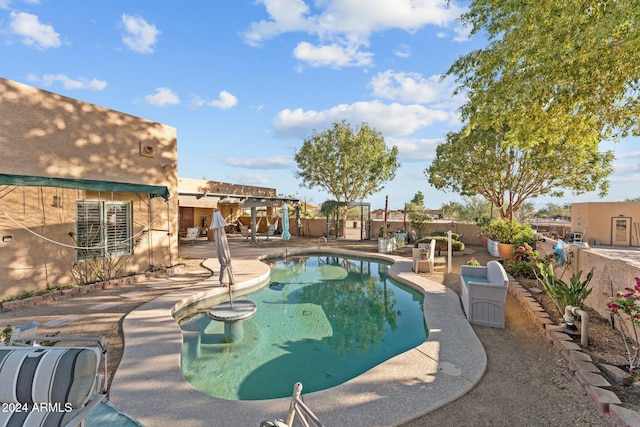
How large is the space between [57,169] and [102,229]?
1980 mm

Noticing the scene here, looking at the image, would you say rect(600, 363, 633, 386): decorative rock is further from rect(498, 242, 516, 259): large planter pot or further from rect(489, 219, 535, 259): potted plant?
rect(498, 242, 516, 259): large planter pot

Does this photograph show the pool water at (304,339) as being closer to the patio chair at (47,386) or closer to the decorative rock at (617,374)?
the patio chair at (47,386)

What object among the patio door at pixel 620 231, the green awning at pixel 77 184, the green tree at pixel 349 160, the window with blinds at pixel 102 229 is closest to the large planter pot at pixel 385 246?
the green tree at pixel 349 160

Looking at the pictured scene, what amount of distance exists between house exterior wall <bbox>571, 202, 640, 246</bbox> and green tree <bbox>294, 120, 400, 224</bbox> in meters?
12.1

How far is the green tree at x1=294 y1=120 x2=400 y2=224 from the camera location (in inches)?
843

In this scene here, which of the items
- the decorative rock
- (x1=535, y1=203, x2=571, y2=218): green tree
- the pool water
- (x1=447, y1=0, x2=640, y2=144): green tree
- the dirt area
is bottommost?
the pool water

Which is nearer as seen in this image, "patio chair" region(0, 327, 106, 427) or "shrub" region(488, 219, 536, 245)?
"patio chair" region(0, 327, 106, 427)

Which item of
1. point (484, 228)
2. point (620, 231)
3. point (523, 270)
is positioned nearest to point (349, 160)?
point (484, 228)

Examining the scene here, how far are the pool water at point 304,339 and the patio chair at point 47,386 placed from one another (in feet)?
7.37

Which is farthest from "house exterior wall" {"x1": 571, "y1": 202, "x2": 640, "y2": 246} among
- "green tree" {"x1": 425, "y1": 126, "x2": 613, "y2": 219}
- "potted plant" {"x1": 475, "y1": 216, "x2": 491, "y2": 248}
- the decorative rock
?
the decorative rock

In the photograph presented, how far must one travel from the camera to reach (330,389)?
11.7 ft

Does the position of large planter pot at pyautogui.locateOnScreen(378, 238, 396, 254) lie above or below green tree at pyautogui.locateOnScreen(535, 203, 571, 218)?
below

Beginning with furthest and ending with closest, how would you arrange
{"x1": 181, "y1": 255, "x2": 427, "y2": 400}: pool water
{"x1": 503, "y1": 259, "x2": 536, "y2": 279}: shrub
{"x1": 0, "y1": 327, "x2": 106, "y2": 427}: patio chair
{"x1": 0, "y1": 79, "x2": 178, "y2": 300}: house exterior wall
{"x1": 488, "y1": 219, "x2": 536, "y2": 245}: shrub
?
{"x1": 488, "y1": 219, "x2": 536, "y2": 245}: shrub, {"x1": 503, "y1": 259, "x2": 536, "y2": 279}: shrub, {"x1": 0, "y1": 79, "x2": 178, "y2": 300}: house exterior wall, {"x1": 181, "y1": 255, "x2": 427, "y2": 400}: pool water, {"x1": 0, "y1": 327, "x2": 106, "y2": 427}: patio chair

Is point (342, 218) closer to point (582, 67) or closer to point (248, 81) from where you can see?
point (248, 81)
